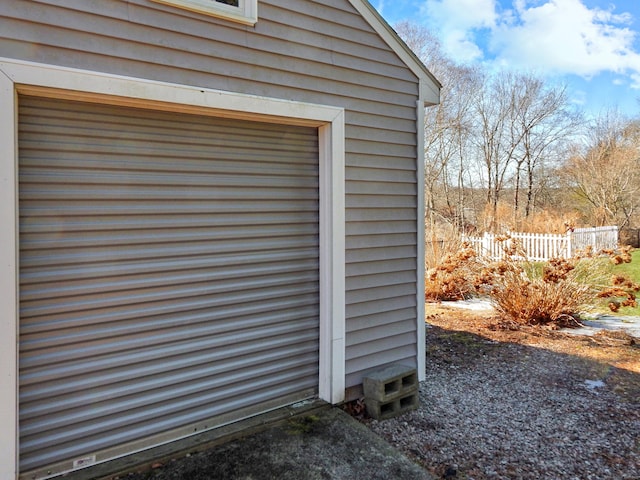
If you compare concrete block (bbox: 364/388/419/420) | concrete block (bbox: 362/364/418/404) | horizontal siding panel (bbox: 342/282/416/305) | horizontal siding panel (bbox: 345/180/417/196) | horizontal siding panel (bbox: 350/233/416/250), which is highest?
horizontal siding panel (bbox: 345/180/417/196)

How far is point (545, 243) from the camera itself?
8.69 meters

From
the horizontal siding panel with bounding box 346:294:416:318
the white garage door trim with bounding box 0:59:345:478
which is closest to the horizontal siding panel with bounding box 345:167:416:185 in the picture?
the white garage door trim with bounding box 0:59:345:478

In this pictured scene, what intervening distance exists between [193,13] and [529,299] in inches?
205

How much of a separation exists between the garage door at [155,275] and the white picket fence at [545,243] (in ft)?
13.2

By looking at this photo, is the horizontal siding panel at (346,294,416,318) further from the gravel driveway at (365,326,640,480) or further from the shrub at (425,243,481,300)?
the shrub at (425,243,481,300)

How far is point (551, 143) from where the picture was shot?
2039cm

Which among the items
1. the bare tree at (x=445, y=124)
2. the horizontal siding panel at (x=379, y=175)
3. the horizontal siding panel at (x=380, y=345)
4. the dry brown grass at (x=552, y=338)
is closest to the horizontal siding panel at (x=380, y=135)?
the horizontal siding panel at (x=379, y=175)

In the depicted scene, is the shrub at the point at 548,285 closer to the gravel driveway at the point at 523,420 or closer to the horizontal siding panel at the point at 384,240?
the gravel driveway at the point at 523,420

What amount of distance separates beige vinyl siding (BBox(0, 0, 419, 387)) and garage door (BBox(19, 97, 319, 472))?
27cm

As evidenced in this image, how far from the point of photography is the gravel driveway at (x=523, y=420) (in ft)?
8.11

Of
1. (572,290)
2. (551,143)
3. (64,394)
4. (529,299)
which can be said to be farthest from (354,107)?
(551,143)

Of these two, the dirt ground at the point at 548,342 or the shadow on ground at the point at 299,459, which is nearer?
the shadow on ground at the point at 299,459

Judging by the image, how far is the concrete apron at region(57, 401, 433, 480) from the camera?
2.27 m

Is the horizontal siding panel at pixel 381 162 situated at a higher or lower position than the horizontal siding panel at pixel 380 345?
higher
